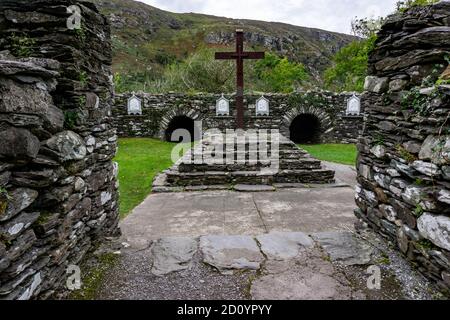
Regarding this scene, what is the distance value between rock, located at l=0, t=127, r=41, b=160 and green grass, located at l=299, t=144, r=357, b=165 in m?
9.55

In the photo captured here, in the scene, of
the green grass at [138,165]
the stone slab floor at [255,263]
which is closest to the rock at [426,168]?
the stone slab floor at [255,263]

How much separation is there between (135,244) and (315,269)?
1.87 m

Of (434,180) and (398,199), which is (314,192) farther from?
(434,180)

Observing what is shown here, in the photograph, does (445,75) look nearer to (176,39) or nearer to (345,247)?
(345,247)

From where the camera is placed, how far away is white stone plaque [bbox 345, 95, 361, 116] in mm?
15211

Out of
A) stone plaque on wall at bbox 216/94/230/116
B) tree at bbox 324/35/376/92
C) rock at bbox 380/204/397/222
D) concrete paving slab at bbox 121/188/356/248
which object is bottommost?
concrete paving slab at bbox 121/188/356/248

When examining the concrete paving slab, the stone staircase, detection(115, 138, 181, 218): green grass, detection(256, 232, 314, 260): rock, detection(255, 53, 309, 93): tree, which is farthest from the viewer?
detection(255, 53, 309, 93): tree

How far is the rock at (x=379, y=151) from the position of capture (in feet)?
10.3

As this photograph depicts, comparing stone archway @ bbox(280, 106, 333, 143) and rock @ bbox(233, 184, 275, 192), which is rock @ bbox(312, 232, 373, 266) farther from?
stone archway @ bbox(280, 106, 333, 143)

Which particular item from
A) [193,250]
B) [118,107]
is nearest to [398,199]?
[193,250]

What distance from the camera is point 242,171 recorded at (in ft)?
24.1

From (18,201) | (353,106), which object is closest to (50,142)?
(18,201)

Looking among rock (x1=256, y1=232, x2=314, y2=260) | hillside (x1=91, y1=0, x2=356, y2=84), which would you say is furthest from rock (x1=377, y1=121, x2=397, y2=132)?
hillside (x1=91, y1=0, x2=356, y2=84)
